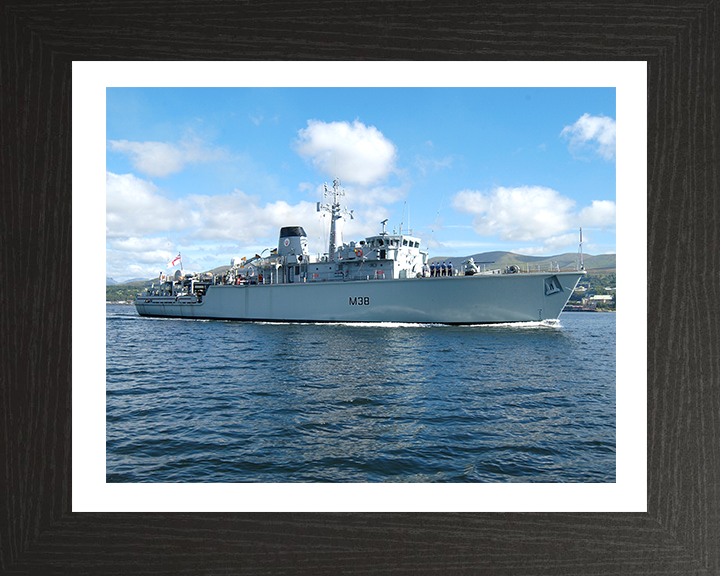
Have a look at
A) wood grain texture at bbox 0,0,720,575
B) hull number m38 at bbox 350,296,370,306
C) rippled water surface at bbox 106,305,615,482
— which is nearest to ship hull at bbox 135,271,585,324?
hull number m38 at bbox 350,296,370,306

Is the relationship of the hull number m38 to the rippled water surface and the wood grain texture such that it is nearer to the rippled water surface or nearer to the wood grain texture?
the rippled water surface

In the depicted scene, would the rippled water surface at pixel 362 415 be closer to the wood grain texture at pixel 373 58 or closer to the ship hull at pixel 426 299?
the wood grain texture at pixel 373 58

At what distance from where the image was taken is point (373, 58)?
5.79ft

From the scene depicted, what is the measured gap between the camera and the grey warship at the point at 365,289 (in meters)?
15.7

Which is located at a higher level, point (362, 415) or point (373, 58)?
point (373, 58)

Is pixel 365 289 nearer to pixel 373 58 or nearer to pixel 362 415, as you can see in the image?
pixel 362 415

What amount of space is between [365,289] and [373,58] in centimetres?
1584

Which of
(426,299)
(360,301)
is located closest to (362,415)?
(426,299)

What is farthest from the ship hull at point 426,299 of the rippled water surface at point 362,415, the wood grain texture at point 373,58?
the wood grain texture at point 373,58

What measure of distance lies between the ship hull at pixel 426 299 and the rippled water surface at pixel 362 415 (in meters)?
4.79

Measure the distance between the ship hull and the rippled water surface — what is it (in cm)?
479

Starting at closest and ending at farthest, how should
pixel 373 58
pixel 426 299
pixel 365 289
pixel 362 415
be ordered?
pixel 373 58, pixel 362 415, pixel 426 299, pixel 365 289

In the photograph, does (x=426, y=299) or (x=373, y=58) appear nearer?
(x=373, y=58)

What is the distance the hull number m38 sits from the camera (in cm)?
1759
